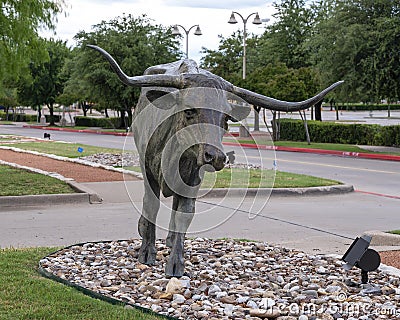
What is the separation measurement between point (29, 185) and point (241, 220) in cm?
495

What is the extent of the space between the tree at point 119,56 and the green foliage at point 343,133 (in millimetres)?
13419

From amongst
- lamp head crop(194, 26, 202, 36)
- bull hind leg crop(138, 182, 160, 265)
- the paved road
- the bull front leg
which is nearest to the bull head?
the bull front leg

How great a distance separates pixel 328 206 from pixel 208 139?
27.0 feet

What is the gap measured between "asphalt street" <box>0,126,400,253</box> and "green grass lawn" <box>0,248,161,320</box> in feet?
8.51

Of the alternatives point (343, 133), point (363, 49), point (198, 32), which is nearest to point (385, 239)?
point (363, 49)

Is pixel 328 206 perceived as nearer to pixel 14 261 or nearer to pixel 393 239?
pixel 393 239

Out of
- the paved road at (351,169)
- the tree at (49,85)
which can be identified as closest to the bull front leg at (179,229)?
the paved road at (351,169)

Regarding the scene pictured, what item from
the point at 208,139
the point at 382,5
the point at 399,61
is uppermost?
the point at 382,5

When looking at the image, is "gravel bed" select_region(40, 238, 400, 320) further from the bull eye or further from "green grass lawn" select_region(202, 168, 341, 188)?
"green grass lawn" select_region(202, 168, 341, 188)

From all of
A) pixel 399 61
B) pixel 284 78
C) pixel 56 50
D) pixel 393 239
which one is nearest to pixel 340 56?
pixel 399 61

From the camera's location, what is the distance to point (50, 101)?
65000 mm

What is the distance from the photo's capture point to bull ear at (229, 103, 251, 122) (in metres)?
6.57

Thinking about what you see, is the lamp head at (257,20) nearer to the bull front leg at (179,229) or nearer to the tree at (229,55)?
the tree at (229,55)

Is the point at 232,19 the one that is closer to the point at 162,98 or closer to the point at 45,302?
the point at 162,98
